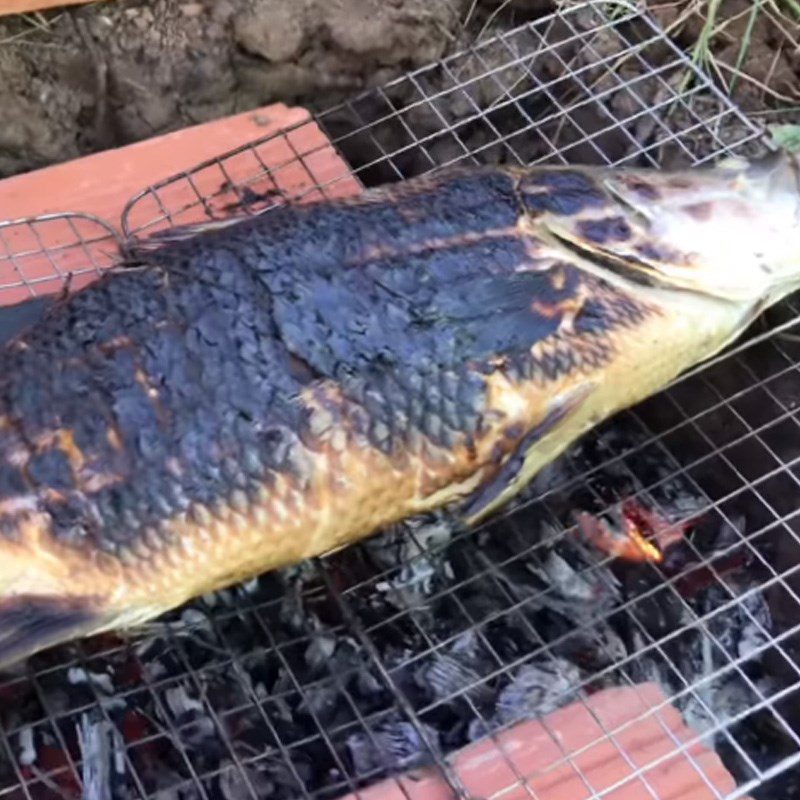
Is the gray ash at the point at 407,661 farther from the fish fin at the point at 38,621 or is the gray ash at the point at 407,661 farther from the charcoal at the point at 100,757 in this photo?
the fish fin at the point at 38,621

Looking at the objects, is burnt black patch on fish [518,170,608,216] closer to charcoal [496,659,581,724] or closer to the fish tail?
charcoal [496,659,581,724]

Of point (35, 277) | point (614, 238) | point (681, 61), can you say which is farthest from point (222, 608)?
point (681, 61)

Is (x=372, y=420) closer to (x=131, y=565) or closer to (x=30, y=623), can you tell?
(x=131, y=565)

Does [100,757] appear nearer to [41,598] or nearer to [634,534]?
[41,598]

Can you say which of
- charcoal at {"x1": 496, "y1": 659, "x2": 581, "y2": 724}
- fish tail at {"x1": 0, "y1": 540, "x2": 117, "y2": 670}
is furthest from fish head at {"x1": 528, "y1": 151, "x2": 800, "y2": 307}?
fish tail at {"x1": 0, "y1": 540, "x2": 117, "y2": 670}

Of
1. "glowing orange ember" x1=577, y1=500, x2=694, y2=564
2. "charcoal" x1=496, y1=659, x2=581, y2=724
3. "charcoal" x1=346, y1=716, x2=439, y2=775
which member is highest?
"glowing orange ember" x1=577, y1=500, x2=694, y2=564

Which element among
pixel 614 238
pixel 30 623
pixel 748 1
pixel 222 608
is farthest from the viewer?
pixel 748 1
